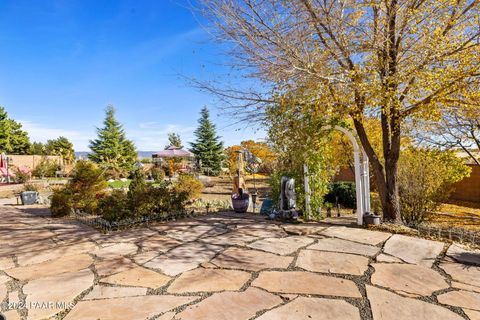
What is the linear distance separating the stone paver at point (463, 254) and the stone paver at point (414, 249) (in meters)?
0.13

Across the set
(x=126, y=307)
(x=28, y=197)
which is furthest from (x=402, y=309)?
(x=28, y=197)

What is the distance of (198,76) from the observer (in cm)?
585

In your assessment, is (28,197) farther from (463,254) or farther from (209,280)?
Result: (463,254)

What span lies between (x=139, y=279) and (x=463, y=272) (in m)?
3.56

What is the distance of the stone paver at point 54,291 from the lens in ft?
7.90

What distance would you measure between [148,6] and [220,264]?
659 cm

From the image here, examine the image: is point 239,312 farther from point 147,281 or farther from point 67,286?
point 67,286

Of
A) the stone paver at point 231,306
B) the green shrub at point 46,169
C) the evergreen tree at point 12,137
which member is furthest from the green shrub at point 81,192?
the evergreen tree at point 12,137

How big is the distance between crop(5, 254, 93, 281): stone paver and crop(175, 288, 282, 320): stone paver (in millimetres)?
1865

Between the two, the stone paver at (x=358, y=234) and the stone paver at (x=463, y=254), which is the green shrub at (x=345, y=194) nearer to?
the stone paver at (x=358, y=234)

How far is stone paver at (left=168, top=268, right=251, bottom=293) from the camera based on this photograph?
109 inches

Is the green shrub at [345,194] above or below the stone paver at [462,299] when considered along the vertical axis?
above

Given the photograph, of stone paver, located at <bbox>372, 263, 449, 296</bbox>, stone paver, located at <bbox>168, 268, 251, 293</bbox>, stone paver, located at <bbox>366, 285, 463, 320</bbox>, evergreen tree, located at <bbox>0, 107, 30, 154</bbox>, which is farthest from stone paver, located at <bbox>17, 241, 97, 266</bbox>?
evergreen tree, located at <bbox>0, 107, 30, 154</bbox>

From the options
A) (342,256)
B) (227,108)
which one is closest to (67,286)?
(342,256)
